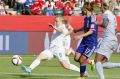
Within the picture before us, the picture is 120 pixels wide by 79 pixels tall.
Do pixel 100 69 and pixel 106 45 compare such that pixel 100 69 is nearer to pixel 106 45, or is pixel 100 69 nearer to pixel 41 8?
pixel 106 45

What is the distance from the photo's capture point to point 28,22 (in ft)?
86.5

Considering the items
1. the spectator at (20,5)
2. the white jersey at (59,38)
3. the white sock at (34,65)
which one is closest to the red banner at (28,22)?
the spectator at (20,5)

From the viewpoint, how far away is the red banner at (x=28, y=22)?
26.0m

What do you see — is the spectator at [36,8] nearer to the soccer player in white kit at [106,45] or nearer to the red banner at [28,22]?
the red banner at [28,22]

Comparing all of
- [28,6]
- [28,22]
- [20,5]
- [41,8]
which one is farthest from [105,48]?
[20,5]

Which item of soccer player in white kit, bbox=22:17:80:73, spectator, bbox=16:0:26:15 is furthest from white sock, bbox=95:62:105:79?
spectator, bbox=16:0:26:15

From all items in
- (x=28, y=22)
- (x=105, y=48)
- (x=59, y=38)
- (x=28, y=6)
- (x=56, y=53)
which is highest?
(x=105, y=48)

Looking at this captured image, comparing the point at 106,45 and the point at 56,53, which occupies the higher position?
the point at 106,45

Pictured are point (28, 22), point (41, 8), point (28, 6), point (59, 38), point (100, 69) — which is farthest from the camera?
point (28, 6)

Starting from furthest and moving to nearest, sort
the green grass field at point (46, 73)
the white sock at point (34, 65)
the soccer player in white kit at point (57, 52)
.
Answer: the green grass field at point (46, 73), the soccer player in white kit at point (57, 52), the white sock at point (34, 65)

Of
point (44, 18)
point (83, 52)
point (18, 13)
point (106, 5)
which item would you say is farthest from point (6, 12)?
point (106, 5)

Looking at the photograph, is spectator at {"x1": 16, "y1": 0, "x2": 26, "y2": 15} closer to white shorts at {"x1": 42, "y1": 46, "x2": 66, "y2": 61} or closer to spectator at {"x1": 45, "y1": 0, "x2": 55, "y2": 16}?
spectator at {"x1": 45, "y1": 0, "x2": 55, "y2": 16}

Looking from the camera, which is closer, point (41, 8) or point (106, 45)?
point (106, 45)

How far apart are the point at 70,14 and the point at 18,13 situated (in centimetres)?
269
